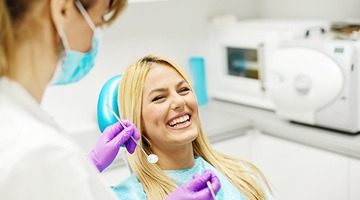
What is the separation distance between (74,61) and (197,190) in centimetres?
51

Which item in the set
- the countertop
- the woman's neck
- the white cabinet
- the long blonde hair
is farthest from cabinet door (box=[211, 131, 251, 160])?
the long blonde hair

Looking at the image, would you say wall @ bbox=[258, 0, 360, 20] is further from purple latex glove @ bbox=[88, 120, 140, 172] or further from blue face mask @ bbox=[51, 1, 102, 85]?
blue face mask @ bbox=[51, 1, 102, 85]

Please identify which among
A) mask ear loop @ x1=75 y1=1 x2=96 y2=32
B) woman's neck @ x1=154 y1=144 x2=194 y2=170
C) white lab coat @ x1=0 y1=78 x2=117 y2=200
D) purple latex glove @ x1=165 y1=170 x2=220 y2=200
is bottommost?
woman's neck @ x1=154 y1=144 x2=194 y2=170

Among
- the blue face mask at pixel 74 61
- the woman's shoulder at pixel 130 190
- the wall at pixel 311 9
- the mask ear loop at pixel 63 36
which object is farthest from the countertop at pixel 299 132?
the mask ear loop at pixel 63 36

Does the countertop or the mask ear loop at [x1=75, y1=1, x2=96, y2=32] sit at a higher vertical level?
the mask ear loop at [x1=75, y1=1, x2=96, y2=32]

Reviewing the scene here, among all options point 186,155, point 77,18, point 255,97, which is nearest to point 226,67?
point 255,97

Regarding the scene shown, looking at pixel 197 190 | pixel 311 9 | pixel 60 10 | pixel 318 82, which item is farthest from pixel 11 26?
pixel 311 9

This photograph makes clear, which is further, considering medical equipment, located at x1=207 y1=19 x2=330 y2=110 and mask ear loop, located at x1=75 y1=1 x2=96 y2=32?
medical equipment, located at x1=207 y1=19 x2=330 y2=110

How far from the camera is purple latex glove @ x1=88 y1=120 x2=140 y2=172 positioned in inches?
59.4

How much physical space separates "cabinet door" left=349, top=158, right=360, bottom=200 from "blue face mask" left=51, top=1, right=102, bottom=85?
1.49 m

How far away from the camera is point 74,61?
945mm

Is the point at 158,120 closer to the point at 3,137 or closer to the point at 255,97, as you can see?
the point at 3,137

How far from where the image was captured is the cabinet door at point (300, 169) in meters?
2.23

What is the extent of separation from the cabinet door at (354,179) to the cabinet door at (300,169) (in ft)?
0.08
